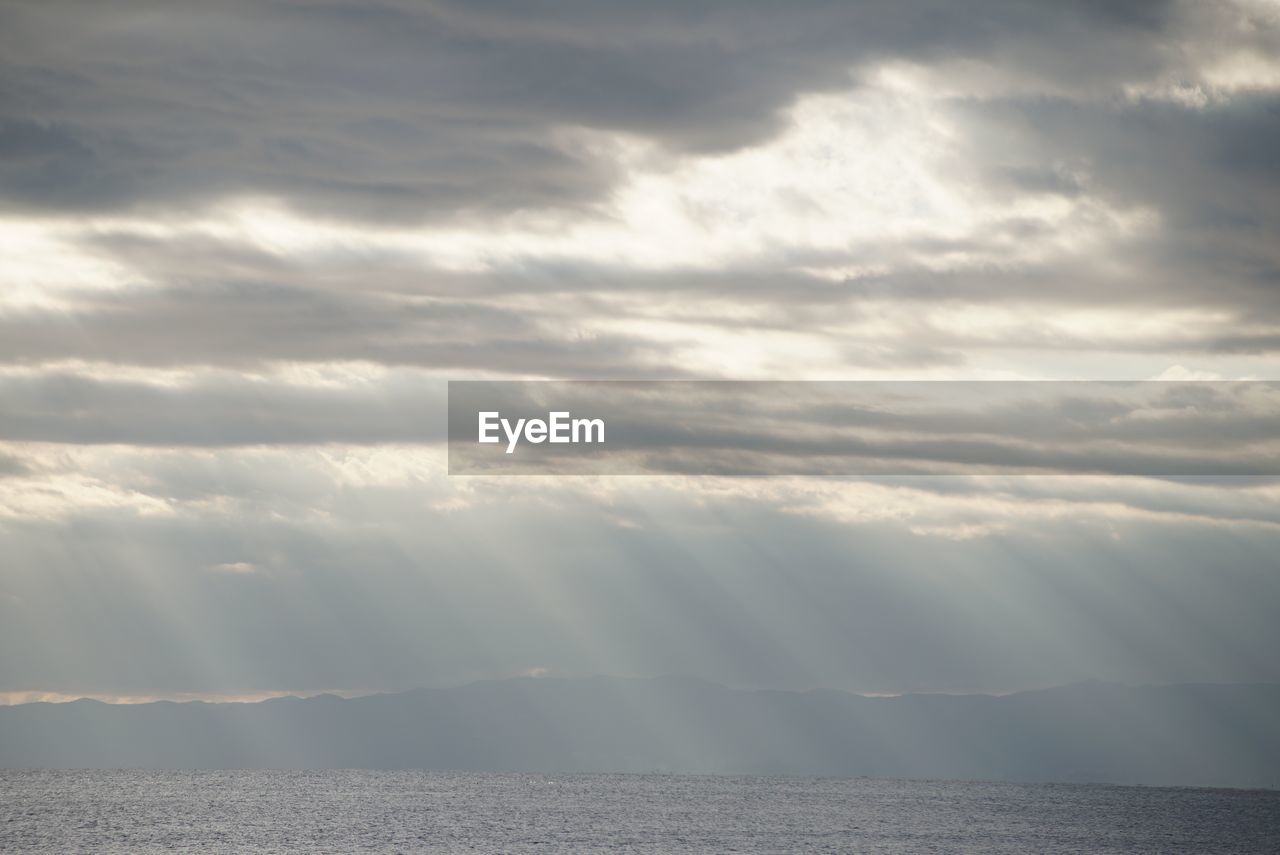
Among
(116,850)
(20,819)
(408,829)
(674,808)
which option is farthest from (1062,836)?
(20,819)

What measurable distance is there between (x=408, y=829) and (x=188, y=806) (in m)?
50.9

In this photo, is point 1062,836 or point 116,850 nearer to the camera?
point 116,850

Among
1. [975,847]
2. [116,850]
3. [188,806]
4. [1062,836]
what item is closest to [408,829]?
[116,850]

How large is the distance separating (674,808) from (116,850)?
9454cm

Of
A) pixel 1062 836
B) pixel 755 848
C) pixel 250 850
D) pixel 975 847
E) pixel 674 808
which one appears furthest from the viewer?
pixel 674 808

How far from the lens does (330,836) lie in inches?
5630

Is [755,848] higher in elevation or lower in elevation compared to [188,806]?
higher

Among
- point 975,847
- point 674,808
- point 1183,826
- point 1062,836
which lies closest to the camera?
point 975,847

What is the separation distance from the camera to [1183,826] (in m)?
187

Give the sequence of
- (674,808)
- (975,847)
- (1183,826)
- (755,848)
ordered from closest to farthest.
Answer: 1. (755,848)
2. (975,847)
3. (1183,826)
4. (674,808)

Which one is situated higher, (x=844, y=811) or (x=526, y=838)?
(x=526, y=838)

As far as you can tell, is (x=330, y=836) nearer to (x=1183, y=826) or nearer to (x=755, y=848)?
(x=755, y=848)

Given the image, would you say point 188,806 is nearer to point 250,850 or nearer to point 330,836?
point 330,836

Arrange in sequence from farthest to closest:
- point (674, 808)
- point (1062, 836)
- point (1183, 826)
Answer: point (674, 808) → point (1183, 826) → point (1062, 836)
